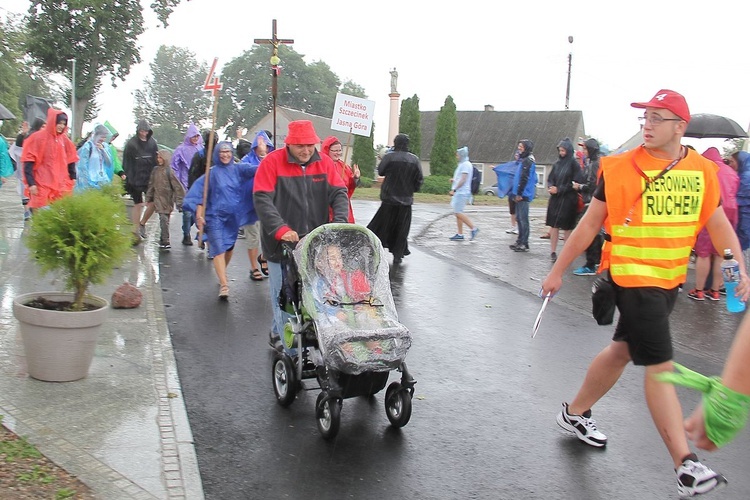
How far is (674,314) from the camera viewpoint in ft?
30.4

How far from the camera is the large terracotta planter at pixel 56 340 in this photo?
17.2 ft

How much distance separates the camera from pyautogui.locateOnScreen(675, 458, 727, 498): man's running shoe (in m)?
3.98

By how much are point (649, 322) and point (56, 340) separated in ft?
12.8

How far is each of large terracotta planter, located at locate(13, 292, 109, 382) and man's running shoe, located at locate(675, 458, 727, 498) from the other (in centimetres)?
394

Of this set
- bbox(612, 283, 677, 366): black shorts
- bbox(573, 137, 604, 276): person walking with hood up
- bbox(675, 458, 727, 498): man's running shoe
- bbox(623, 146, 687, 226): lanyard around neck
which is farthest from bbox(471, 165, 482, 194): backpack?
bbox(675, 458, 727, 498): man's running shoe

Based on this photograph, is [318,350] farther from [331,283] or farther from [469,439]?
[469,439]

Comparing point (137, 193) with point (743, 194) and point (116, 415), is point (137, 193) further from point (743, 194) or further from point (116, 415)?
point (743, 194)

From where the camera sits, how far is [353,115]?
11719 mm

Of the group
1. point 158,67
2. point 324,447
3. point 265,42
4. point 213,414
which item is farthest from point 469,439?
point 158,67

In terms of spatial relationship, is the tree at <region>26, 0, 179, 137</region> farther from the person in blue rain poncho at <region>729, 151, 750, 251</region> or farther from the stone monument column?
the person in blue rain poncho at <region>729, 151, 750, 251</region>

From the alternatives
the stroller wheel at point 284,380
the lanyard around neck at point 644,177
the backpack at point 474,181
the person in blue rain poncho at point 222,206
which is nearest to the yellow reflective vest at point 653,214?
the lanyard around neck at point 644,177

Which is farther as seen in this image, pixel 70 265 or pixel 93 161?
pixel 93 161

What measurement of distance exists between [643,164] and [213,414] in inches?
126

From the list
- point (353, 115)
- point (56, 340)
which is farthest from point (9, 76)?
point (56, 340)
